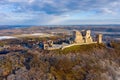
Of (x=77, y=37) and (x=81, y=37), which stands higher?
(x=77, y=37)

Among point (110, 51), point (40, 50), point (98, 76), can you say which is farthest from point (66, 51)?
point (110, 51)

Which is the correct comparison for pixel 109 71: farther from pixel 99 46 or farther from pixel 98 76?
pixel 99 46

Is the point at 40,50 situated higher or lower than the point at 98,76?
higher

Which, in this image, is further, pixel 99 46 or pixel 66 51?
pixel 99 46

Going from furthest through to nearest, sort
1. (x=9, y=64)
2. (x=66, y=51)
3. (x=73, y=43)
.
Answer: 1. (x=73, y=43)
2. (x=66, y=51)
3. (x=9, y=64)

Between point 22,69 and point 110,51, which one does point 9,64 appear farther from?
point 110,51

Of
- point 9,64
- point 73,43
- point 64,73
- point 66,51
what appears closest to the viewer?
point 64,73

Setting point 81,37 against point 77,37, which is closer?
point 77,37

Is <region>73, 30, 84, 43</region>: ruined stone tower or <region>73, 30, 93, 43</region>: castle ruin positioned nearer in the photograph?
<region>73, 30, 84, 43</region>: ruined stone tower

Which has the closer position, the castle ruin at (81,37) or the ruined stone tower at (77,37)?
the ruined stone tower at (77,37)
